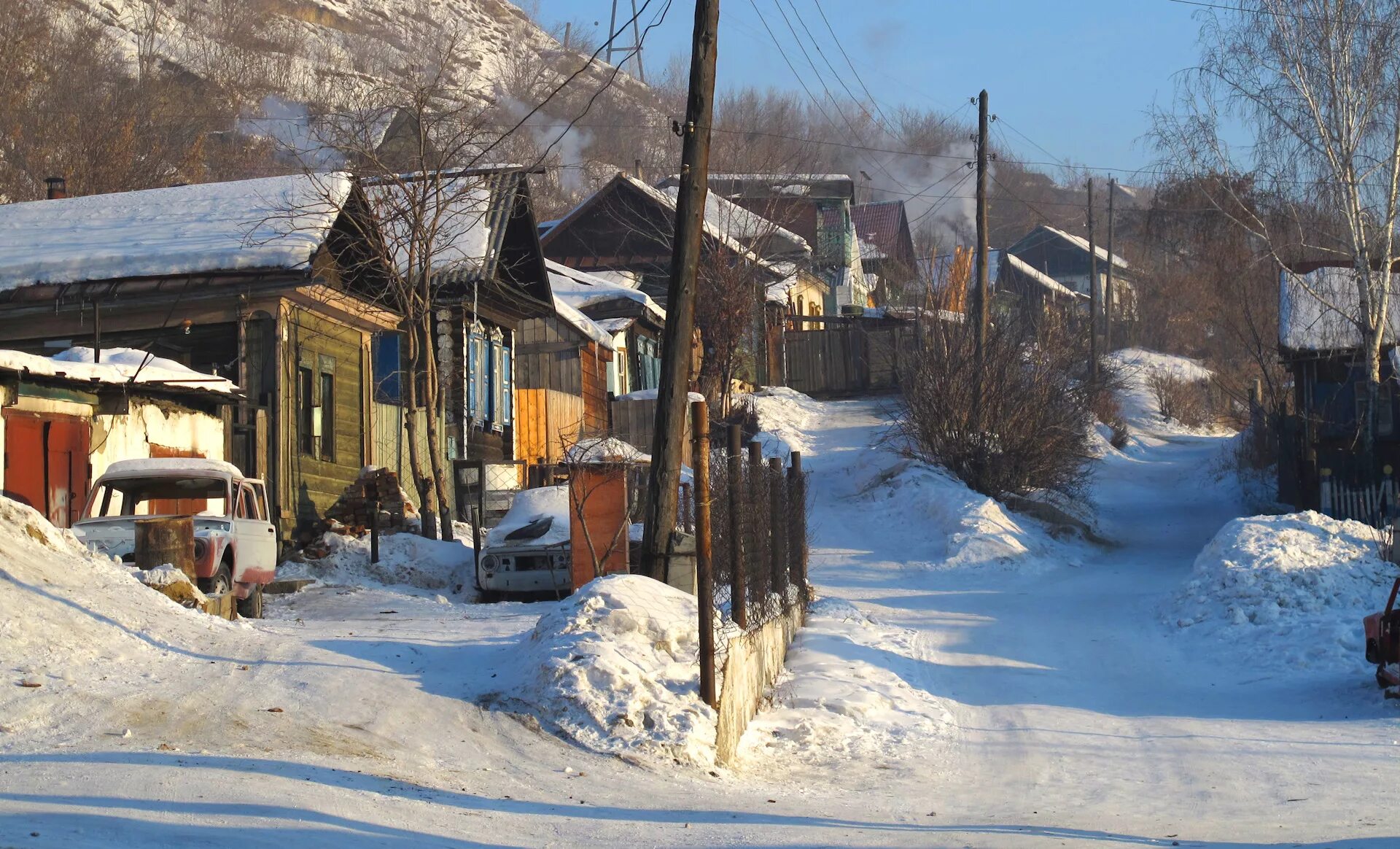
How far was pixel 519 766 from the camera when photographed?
7418mm

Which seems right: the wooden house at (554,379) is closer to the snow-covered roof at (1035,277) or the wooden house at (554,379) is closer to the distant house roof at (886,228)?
the distant house roof at (886,228)

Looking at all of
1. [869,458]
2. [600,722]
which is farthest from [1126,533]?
[600,722]

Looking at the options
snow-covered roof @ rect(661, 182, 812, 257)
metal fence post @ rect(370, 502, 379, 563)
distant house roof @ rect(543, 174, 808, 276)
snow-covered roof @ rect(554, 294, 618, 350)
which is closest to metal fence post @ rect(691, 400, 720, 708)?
metal fence post @ rect(370, 502, 379, 563)

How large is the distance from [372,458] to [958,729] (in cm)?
1496

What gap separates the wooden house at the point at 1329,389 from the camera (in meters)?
25.7

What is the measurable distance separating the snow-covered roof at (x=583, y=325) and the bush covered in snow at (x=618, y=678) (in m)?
20.4

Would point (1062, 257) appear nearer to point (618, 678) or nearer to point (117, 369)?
point (117, 369)

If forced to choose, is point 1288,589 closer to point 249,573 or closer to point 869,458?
point 249,573

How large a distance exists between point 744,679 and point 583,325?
20975 mm

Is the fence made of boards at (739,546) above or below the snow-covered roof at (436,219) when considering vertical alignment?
below

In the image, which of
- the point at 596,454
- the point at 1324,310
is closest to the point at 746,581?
the point at 596,454

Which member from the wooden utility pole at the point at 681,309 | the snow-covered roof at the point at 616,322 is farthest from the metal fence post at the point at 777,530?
the snow-covered roof at the point at 616,322

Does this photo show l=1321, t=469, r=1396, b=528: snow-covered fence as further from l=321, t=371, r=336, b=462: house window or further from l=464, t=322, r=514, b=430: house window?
l=321, t=371, r=336, b=462: house window

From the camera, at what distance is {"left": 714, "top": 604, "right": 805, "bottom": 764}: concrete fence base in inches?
336
